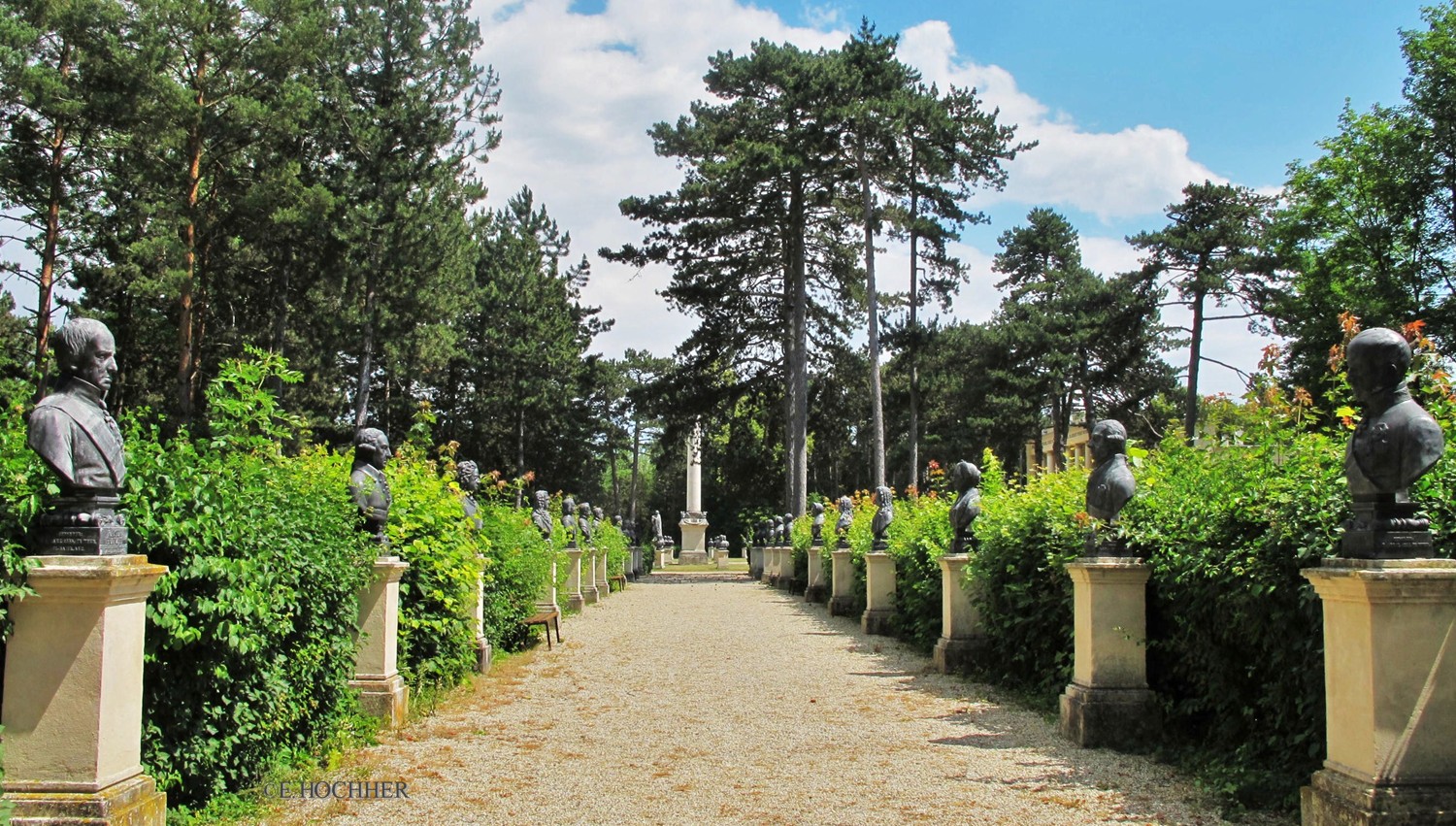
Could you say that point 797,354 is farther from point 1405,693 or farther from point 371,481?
point 1405,693

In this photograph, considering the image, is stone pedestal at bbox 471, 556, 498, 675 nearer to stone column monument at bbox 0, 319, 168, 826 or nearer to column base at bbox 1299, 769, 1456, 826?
stone column monument at bbox 0, 319, 168, 826

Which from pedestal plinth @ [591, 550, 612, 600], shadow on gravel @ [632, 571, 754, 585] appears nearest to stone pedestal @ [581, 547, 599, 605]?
pedestal plinth @ [591, 550, 612, 600]

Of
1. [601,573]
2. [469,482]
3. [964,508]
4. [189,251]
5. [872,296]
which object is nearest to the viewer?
[964,508]

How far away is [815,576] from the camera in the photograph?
69.4ft

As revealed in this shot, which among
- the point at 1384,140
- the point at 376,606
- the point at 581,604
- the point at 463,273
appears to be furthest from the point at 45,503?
the point at 463,273

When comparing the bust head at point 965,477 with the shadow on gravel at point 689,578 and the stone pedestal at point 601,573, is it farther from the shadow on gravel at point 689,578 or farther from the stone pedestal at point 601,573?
the shadow on gravel at point 689,578

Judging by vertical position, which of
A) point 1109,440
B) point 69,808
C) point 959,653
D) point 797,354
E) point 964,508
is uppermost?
point 797,354

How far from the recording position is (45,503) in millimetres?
4012

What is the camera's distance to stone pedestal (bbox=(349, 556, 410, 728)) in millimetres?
7000

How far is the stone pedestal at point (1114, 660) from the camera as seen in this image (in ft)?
22.0

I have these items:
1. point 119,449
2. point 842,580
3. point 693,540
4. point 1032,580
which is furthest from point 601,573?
point 693,540

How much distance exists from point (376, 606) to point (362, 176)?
24082mm

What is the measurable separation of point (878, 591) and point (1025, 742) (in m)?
7.68

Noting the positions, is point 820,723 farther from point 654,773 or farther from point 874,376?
point 874,376
